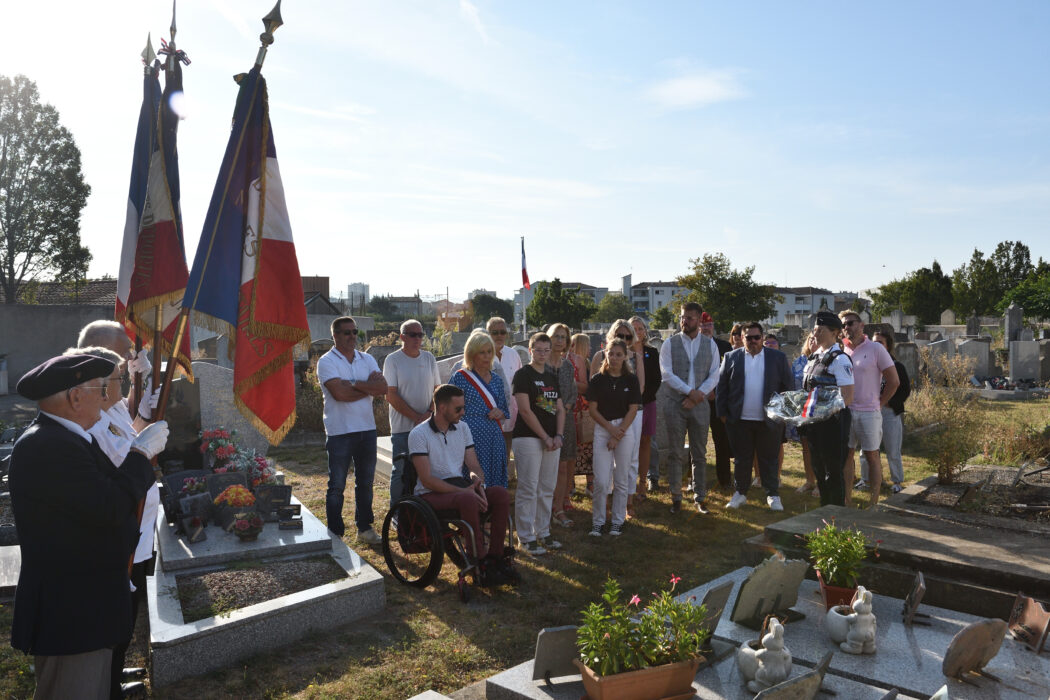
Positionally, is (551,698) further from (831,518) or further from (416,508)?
(831,518)

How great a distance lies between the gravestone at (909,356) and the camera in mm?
14186

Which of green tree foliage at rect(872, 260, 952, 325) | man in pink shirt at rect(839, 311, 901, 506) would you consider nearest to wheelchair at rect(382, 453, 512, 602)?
man in pink shirt at rect(839, 311, 901, 506)

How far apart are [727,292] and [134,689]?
40.9 metres

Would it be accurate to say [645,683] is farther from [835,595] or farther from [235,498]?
[235,498]

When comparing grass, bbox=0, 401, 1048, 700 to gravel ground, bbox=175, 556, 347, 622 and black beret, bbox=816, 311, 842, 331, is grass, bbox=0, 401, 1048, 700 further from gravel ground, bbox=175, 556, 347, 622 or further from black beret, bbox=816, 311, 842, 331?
black beret, bbox=816, 311, 842, 331

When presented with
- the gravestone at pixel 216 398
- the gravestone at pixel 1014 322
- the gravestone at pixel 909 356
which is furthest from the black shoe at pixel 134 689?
the gravestone at pixel 1014 322

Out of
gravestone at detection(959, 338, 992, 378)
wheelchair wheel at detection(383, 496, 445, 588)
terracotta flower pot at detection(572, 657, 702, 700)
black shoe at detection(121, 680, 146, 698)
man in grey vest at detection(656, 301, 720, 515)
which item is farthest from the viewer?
gravestone at detection(959, 338, 992, 378)

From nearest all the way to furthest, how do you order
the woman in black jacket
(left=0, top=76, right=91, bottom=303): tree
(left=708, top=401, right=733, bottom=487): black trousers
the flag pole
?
1. the flag pole
2. the woman in black jacket
3. (left=708, top=401, right=733, bottom=487): black trousers
4. (left=0, top=76, right=91, bottom=303): tree

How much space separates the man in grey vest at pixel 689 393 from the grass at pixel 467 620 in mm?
399

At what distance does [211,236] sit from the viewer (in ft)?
14.7

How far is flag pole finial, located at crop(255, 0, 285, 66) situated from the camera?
4.21 m

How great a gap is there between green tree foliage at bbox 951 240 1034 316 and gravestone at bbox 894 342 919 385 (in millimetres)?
53495

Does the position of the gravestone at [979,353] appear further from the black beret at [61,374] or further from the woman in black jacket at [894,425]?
the black beret at [61,374]

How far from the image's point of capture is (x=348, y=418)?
5.90 metres
